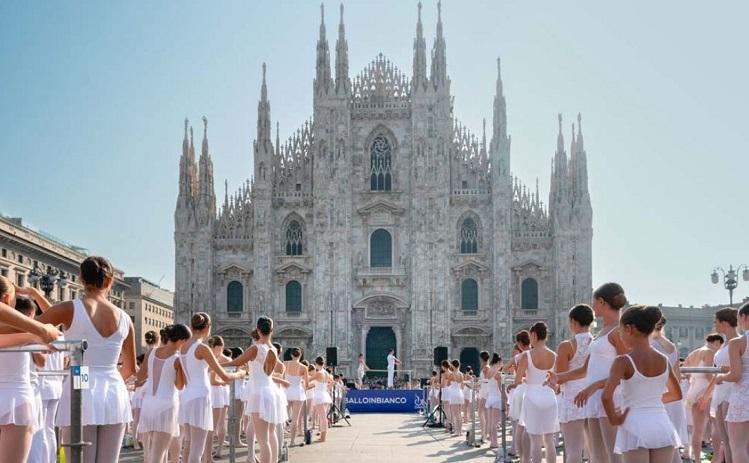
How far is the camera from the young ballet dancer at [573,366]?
930cm

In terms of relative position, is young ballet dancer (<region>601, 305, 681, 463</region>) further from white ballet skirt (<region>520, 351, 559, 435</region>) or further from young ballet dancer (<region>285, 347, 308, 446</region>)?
young ballet dancer (<region>285, 347, 308, 446</region>)

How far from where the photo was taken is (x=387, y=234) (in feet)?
163

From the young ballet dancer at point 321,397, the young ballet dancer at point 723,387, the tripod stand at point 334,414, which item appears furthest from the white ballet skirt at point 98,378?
the tripod stand at point 334,414

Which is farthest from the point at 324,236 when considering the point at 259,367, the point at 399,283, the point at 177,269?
the point at 259,367

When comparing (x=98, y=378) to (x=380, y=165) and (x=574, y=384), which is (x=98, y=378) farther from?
(x=380, y=165)

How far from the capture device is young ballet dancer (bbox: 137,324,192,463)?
9.13 m

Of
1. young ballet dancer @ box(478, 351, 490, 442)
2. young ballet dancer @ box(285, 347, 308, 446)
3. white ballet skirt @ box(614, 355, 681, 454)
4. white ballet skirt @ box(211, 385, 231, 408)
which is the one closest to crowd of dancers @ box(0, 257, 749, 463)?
white ballet skirt @ box(614, 355, 681, 454)

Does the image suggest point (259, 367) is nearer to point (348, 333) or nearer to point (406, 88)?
point (348, 333)

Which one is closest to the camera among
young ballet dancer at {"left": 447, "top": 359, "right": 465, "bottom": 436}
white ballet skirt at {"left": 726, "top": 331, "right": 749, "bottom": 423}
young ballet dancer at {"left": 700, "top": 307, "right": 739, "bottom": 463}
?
white ballet skirt at {"left": 726, "top": 331, "right": 749, "bottom": 423}

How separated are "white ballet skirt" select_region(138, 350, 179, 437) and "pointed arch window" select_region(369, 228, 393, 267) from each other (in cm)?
3986

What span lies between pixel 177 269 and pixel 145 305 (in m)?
36.6

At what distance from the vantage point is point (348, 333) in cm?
4838

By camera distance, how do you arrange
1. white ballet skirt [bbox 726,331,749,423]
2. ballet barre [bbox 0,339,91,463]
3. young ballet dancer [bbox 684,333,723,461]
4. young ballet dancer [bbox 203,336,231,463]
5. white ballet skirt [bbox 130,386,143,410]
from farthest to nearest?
white ballet skirt [bbox 130,386,143,410], young ballet dancer [bbox 203,336,231,463], young ballet dancer [bbox 684,333,723,461], white ballet skirt [bbox 726,331,749,423], ballet barre [bbox 0,339,91,463]

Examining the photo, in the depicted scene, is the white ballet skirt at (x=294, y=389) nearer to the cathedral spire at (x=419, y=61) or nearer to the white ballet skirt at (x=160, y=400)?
the white ballet skirt at (x=160, y=400)
